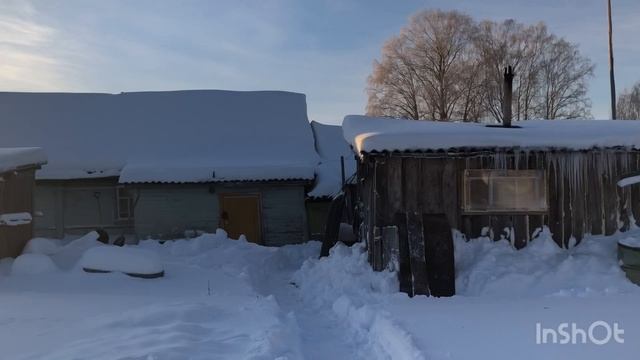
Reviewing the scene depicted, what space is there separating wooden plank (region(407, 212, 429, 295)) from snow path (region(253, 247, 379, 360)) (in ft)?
4.82

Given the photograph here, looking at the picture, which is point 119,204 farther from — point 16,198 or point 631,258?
point 631,258

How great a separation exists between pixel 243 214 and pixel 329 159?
3776 millimetres

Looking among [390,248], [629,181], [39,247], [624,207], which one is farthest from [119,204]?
[629,181]

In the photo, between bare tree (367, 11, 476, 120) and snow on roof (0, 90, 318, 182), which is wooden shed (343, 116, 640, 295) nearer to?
snow on roof (0, 90, 318, 182)

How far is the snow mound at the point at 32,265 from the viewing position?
10523 mm

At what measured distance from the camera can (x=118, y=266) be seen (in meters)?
10.6

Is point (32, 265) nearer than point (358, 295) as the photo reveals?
No

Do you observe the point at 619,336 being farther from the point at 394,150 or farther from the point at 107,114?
the point at 107,114

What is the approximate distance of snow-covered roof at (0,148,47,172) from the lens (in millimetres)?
11224

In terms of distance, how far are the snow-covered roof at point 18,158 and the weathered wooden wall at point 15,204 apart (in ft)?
0.55

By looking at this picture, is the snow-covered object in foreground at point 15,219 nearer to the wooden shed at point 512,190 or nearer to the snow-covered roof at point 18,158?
the snow-covered roof at point 18,158

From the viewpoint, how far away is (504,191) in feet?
34.7

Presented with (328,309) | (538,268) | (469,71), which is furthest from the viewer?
(469,71)

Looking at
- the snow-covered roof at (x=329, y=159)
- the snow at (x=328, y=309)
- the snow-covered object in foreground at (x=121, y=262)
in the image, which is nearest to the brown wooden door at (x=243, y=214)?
the snow-covered roof at (x=329, y=159)
